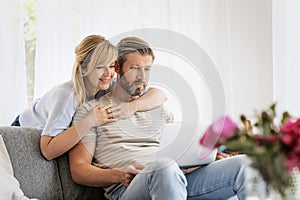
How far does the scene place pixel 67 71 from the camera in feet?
10.5

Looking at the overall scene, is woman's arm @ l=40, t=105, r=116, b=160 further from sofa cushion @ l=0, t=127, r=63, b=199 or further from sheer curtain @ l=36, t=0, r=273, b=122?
sheer curtain @ l=36, t=0, r=273, b=122

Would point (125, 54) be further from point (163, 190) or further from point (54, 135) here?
point (163, 190)

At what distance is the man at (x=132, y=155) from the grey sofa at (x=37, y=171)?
70 millimetres

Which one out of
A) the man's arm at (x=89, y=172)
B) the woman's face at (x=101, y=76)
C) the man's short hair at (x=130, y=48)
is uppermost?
the man's short hair at (x=130, y=48)

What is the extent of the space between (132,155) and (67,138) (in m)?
0.28

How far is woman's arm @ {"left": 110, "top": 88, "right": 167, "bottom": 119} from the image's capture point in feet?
7.97

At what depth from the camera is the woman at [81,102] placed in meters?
2.32

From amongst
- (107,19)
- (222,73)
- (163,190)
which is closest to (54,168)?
(163,190)

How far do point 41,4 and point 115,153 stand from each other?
3.82 feet

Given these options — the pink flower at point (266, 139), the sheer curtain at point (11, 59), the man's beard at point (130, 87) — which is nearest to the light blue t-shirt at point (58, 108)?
the man's beard at point (130, 87)

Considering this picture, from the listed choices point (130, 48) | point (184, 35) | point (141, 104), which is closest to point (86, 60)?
point (130, 48)

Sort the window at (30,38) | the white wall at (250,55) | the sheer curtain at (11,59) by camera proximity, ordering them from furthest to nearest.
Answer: the white wall at (250,55) < the window at (30,38) < the sheer curtain at (11,59)

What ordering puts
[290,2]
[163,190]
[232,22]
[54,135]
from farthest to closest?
[232,22], [290,2], [54,135], [163,190]

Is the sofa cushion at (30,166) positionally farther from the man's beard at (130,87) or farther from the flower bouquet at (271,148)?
the flower bouquet at (271,148)
